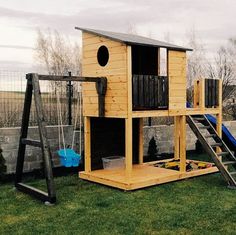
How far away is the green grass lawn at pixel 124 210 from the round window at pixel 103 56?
8.81 ft

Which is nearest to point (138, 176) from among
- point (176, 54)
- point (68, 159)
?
point (68, 159)

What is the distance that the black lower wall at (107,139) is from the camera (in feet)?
29.2

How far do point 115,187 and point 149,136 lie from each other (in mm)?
3700

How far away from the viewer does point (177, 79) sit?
8.24 metres

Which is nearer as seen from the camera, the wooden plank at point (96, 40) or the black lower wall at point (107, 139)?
the wooden plank at point (96, 40)

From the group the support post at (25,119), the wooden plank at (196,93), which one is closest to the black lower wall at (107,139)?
the wooden plank at (196,93)

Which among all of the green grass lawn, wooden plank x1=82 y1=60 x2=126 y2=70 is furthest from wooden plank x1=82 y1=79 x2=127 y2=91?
the green grass lawn

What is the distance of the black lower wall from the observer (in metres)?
8.90

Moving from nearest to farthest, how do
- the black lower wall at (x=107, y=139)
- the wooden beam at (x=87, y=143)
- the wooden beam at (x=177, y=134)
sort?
the wooden beam at (x=87, y=143) → the black lower wall at (x=107, y=139) → the wooden beam at (x=177, y=134)

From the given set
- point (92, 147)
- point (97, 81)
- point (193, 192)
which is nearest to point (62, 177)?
point (92, 147)

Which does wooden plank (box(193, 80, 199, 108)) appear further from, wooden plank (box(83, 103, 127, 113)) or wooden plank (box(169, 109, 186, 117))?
wooden plank (box(83, 103, 127, 113))

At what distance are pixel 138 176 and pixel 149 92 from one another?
1760 millimetres

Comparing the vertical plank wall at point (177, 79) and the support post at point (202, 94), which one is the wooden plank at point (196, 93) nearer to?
the support post at point (202, 94)

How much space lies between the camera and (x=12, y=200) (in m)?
6.63
